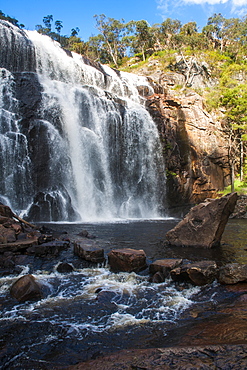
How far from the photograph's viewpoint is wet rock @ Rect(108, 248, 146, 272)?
6820mm

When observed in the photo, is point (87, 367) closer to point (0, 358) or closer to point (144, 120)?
point (0, 358)

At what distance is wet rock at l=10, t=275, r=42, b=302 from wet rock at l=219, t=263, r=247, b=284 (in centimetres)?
401

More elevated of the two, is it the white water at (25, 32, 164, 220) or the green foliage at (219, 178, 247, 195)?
the white water at (25, 32, 164, 220)

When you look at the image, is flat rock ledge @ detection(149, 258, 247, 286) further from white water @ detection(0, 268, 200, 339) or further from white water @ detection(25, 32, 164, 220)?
white water @ detection(25, 32, 164, 220)

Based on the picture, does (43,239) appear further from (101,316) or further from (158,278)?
(101,316)

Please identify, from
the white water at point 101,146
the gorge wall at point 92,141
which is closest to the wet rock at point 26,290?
the gorge wall at point 92,141

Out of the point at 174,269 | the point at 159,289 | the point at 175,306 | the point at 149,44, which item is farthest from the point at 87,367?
the point at 149,44

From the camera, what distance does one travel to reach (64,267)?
6965 mm

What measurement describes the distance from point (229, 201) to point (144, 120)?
1871cm

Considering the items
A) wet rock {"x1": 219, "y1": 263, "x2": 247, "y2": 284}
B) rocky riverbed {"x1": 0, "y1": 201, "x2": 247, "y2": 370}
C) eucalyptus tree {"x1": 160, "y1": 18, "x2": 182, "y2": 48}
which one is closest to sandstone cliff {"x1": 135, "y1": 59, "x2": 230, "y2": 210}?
rocky riverbed {"x1": 0, "y1": 201, "x2": 247, "y2": 370}

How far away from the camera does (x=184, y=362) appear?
2793 mm

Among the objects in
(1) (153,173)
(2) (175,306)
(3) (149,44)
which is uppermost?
(3) (149,44)

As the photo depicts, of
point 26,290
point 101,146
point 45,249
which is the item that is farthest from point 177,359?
point 101,146

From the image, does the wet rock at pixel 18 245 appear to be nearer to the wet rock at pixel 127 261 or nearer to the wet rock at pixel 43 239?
the wet rock at pixel 43 239
